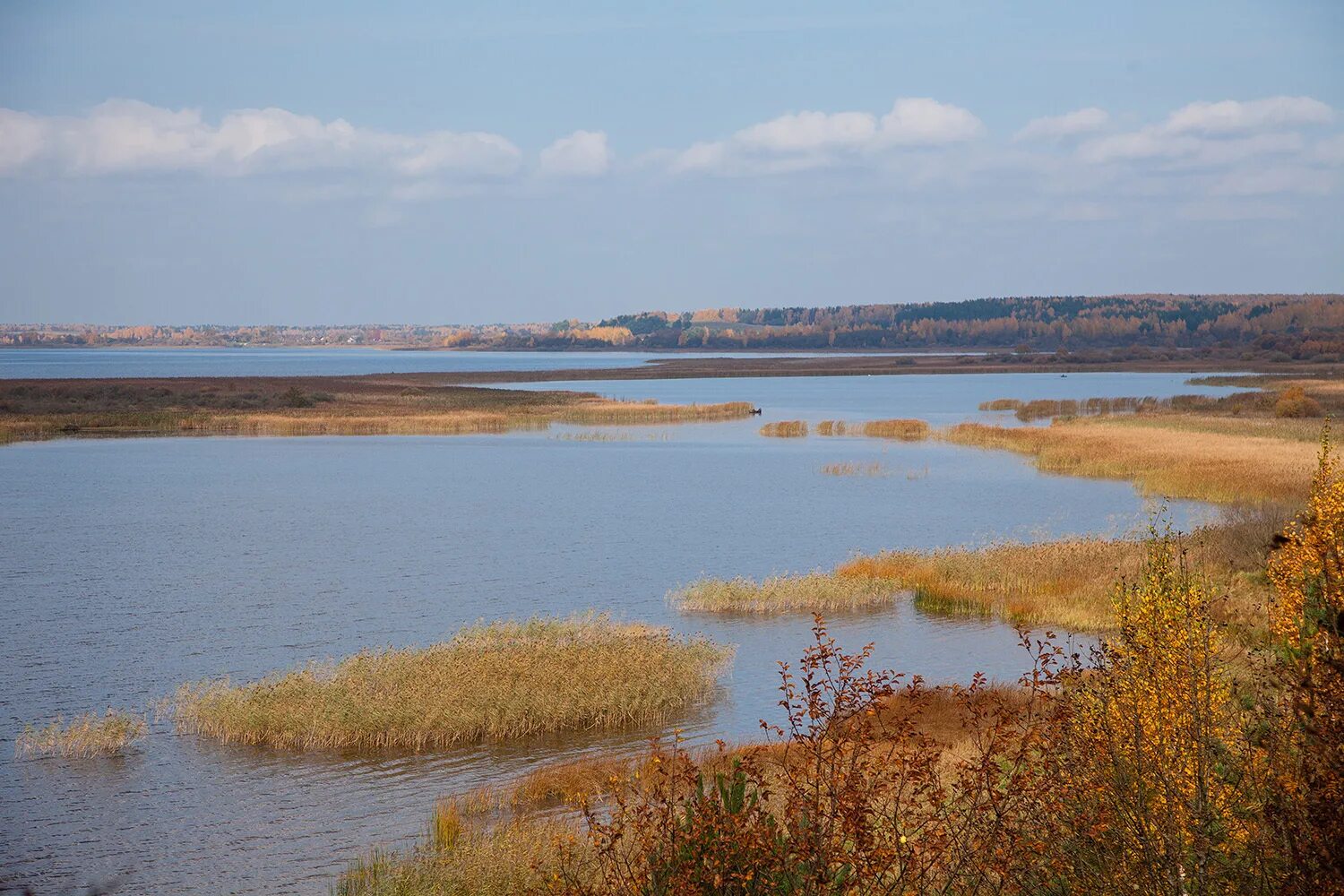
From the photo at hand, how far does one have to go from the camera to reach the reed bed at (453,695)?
52.7ft

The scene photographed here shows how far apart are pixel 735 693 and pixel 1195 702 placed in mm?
12792

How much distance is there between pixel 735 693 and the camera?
18.6 m

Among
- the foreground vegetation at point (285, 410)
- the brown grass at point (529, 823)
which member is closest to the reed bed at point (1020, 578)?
the brown grass at point (529, 823)

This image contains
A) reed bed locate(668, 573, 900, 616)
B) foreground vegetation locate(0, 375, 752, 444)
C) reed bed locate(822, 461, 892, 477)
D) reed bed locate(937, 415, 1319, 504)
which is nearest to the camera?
reed bed locate(668, 573, 900, 616)

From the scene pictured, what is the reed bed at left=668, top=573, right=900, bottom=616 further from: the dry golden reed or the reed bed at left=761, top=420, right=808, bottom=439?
the reed bed at left=761, top=420, right=808, bottom=439

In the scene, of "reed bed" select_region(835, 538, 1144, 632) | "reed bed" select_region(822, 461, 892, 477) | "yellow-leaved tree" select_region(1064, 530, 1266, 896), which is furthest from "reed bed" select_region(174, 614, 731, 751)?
"reed bed" select_region(822, 461, 892, 477)

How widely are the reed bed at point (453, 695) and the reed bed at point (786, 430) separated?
50.2 meters

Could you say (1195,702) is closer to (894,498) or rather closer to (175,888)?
(175,888)

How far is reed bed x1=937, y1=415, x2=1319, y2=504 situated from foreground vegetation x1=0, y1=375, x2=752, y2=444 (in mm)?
25847

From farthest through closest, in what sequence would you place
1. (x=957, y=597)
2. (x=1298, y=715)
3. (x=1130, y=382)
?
(x=1130, y=382), (x=957, y=597), (x=1298, y=715)

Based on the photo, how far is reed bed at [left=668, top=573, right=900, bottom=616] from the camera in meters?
24.5

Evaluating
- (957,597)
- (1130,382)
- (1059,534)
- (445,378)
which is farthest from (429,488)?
(1130,382)

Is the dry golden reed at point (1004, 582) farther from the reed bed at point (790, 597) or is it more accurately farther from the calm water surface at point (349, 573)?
the calm water surface at point (349, 573)

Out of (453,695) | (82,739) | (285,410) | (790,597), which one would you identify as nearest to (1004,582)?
(790,597)
